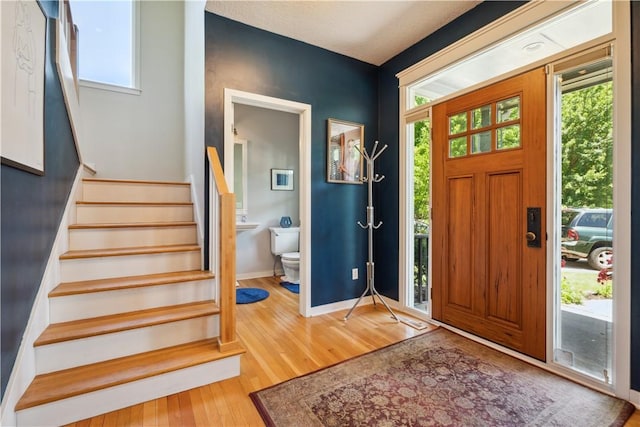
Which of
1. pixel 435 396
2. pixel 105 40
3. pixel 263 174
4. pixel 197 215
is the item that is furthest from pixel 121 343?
pixel 105 40

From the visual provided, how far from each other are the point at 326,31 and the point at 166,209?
7.29 feet

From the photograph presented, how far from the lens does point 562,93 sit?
6.38 ft

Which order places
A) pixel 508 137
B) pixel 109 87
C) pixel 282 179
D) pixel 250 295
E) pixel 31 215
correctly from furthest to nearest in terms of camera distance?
pixel 282 179 < pixel 250 295 < pixel 109 87 < pixel 508 137 < pixel 31 215

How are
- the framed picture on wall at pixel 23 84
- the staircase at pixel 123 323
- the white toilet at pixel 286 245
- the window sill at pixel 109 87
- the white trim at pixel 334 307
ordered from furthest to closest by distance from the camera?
the white toilet at pixel 286 245, the window sill at pixel 109 87, the white trim at pixel 334 307, the staircase at pixel 123 323, the framed picture on wall at pixel 23 84

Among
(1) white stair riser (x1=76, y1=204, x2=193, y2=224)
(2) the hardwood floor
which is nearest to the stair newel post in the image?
(2) the hardwood floor

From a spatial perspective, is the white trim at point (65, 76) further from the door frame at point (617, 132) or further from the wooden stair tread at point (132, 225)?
the door frame at point (617, 132)

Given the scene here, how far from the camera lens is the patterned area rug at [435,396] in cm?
151

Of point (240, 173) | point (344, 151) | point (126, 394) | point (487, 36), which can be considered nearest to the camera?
point (126, 394)

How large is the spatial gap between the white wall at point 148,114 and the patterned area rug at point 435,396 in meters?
2.88

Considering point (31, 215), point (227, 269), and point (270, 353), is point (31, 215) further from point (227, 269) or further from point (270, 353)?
point (270, 353)

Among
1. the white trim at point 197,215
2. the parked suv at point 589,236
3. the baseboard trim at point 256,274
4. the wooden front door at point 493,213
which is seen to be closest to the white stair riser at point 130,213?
the white trim at point 197,215

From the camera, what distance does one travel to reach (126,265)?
2.07 metres

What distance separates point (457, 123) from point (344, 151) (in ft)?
3.69

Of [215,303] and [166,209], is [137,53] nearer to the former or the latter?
[166,209]
